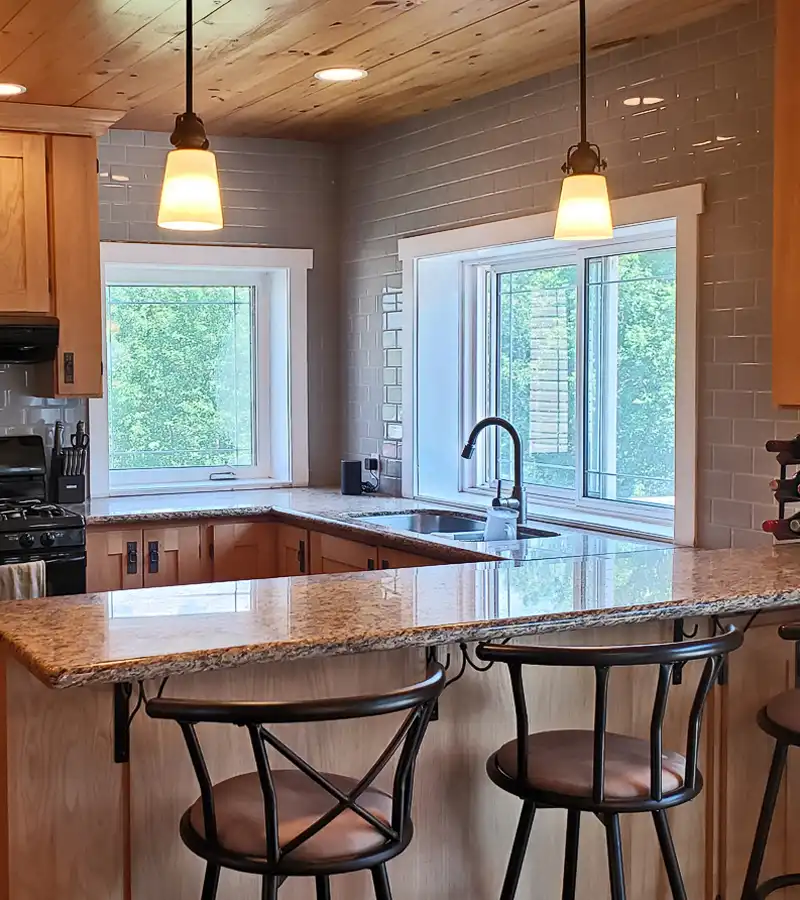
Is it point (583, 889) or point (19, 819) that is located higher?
point (19, 819)

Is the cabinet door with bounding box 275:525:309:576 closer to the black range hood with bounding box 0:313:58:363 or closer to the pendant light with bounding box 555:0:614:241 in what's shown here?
the black range hood with bounding box 0:313:58:363

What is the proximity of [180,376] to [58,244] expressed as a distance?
98 cm

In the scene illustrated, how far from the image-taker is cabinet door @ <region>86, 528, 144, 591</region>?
469 centimetres

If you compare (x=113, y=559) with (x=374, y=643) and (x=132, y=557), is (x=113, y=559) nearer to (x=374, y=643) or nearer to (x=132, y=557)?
(x=132, y=557)

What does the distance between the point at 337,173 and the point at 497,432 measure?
60.1 inches

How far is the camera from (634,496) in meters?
4.28

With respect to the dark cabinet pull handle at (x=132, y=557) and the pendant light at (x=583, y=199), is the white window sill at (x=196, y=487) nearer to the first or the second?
the dark cabinet pull handle at (x=132, y=557)

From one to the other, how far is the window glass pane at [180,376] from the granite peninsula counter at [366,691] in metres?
2.90

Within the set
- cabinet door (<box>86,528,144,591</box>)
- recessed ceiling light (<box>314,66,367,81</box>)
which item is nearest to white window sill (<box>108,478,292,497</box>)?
cabinet door (<box>86,528,144,591</box>)

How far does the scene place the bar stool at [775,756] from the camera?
249cm

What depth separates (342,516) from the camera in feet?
15.1

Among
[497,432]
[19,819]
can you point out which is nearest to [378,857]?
[19,819]

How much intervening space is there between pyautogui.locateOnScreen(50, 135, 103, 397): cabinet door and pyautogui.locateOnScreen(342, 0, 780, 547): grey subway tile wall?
1483 millimetres

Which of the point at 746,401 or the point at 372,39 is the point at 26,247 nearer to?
the point at 372,39
